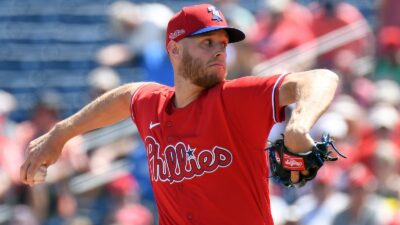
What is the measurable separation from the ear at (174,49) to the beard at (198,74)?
6 cm

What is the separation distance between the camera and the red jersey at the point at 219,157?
409cm

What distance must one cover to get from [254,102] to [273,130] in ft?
10.8

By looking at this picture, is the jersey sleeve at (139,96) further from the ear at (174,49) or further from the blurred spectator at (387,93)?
the blurred spectator at (387,93)

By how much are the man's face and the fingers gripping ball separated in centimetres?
60

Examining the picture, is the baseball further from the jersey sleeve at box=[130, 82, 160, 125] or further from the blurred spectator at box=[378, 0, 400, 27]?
the blurred spectator at box=[378, 0, 400, 27]

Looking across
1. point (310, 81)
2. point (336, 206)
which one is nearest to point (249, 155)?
point (310, 81)

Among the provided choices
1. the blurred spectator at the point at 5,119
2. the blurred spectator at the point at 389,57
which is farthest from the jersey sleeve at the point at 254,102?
the blurred spectator at the point at 389,57

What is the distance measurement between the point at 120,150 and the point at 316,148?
15.7 feet

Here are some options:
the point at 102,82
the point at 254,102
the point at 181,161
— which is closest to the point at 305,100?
the point at 254,102

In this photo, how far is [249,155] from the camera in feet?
13.7

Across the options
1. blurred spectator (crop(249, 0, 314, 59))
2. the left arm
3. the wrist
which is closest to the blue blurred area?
blurred spectator (crop(249, 0, 314, 59))

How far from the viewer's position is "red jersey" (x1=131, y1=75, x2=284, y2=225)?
409 centimetres

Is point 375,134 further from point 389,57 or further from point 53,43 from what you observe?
point 53,43

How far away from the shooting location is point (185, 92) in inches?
173
